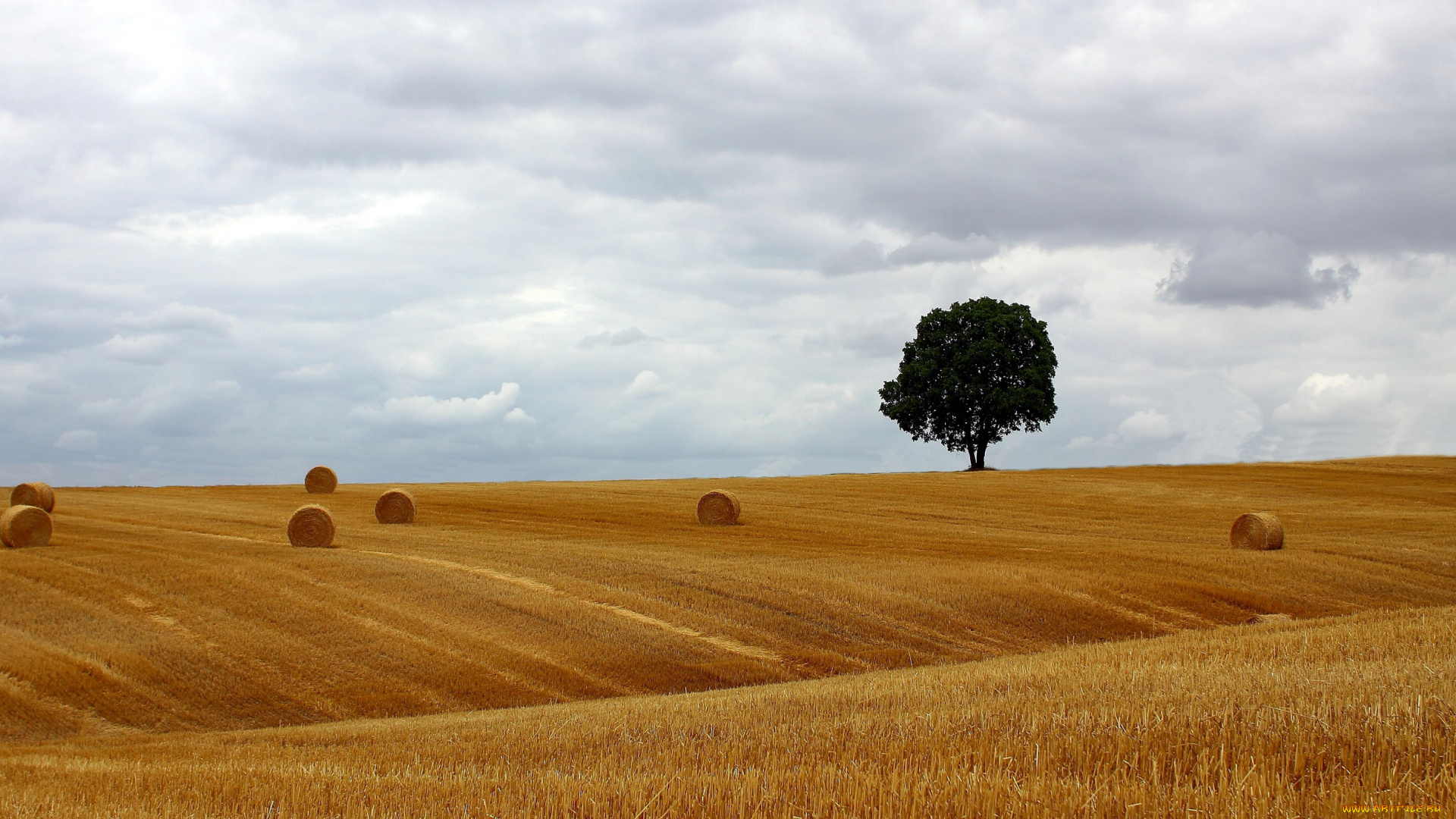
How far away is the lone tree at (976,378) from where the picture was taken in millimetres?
65688

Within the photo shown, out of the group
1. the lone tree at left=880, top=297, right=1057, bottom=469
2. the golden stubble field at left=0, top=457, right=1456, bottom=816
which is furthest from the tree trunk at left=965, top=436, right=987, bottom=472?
the golden stubble field at left=0, top=457, right=1456, bottom=816

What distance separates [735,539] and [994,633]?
1112cm

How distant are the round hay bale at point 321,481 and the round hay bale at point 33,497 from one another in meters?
12.1

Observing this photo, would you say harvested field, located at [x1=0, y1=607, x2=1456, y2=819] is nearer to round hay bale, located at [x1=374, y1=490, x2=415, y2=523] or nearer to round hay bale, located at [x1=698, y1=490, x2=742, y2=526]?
round hay bale, located at [x1=374, y1=490, x2=415, y2=523]

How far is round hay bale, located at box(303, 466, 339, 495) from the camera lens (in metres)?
45.0

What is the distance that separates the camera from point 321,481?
45.2 metres

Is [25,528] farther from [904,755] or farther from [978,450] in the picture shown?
[978,450]

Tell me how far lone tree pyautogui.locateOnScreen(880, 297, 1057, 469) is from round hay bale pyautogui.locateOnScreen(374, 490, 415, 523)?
40386mm

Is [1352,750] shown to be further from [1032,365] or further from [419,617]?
[1032,365]

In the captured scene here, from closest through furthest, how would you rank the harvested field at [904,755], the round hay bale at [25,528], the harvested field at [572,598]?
1. the harvested field at [904,755]
2. the harvested field at [572,598]
3. the round hay bale at [25,528]

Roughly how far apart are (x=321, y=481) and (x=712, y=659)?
108 ft

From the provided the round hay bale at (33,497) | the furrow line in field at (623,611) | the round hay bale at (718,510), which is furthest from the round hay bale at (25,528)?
the round hay bale at (718,510)

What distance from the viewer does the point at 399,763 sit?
8.51 metres

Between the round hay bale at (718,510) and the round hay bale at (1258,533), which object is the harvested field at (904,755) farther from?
the round hay bale at (718,510)
